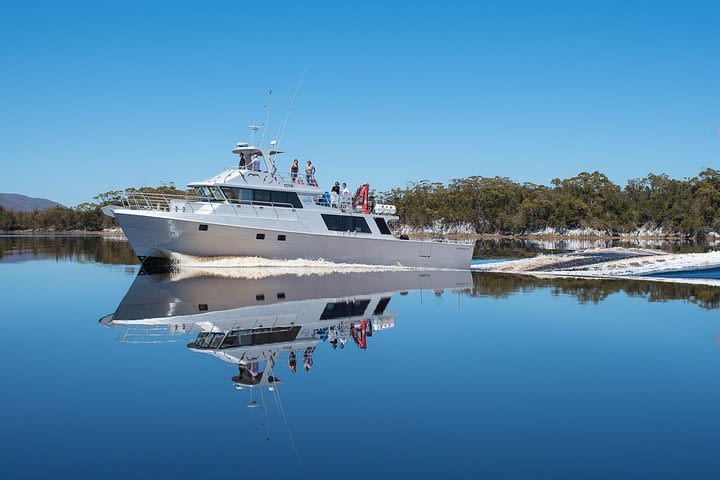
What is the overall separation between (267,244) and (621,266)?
15.1m

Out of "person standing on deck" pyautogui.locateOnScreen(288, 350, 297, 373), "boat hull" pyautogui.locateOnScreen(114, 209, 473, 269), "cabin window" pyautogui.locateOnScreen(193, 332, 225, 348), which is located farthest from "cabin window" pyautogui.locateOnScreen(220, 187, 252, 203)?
"person standing on deck" pyautogui.locateOnScreen(288, 350, 297, 373)

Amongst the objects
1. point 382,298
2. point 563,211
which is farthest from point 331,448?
point 563,211

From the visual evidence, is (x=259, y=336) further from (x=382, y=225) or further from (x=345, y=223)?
(x=382, y=225)

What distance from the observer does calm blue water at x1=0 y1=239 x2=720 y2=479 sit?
5.50 m

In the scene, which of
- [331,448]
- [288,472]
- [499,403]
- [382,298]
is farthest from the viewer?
[382,298]

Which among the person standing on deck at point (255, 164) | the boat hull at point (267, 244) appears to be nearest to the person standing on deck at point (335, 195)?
the boat hull at point (267, 244)

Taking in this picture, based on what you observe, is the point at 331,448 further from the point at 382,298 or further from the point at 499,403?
the point at 382,298

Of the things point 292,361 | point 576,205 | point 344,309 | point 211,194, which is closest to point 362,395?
point 292,361

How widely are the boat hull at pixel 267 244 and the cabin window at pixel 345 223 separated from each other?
1.30 ft

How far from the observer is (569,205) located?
95312 millimetres

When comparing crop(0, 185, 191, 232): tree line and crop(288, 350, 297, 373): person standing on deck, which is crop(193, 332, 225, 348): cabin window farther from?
crop(0, 185, 191, 232): tree line

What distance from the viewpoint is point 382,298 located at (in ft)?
54.7

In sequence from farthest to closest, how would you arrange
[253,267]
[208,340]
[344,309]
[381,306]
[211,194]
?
[253,267] → [211,194] → [381,306] → [344,309] → [208,340]

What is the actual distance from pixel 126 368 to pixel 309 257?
16.8 meters
